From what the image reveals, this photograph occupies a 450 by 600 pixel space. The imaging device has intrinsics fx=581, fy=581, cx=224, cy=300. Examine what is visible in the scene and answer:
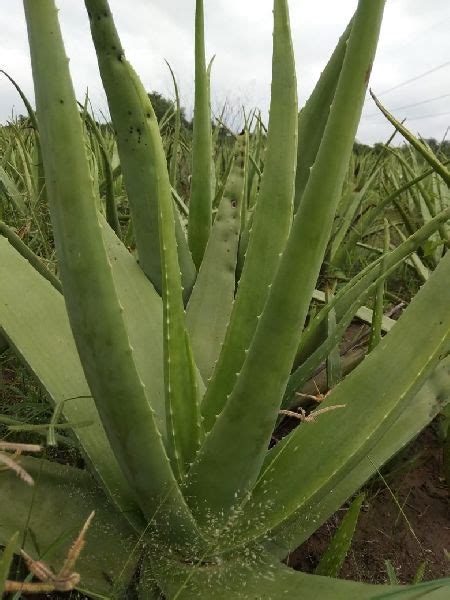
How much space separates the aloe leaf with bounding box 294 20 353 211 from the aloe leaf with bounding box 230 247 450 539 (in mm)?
250

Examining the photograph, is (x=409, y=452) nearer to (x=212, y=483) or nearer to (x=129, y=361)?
(x=212, y=483)

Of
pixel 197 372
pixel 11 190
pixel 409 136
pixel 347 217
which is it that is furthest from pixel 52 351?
pixel 347 217

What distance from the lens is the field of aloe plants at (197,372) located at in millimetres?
457

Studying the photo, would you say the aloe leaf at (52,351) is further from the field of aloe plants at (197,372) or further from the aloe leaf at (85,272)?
the aloe leaf at (85,272)

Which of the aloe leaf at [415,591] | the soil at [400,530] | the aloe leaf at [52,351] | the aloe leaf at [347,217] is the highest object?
the aloe leaf at [347,217]

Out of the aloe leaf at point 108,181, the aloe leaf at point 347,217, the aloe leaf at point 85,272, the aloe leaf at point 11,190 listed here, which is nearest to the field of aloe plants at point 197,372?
the aloe leaf at point 85,272

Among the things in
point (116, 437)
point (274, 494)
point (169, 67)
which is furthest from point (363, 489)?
point (169, 67)

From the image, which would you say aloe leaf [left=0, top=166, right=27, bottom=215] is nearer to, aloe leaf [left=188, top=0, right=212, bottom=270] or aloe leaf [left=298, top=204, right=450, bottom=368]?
aloe leaf [left=188, top=0, right=212, bottom=270]

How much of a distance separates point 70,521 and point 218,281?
1.38 ft

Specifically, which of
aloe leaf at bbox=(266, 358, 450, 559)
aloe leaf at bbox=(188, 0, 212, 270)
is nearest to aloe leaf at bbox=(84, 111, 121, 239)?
aloe leaf at bbox=(188, 0, 212, 270)

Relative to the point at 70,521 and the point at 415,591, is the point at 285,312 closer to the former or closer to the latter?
the point at 415,591

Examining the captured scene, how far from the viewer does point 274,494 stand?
2.24 ft

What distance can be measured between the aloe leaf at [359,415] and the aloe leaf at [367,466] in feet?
0.07

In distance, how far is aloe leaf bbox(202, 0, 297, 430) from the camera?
0.65 meters
